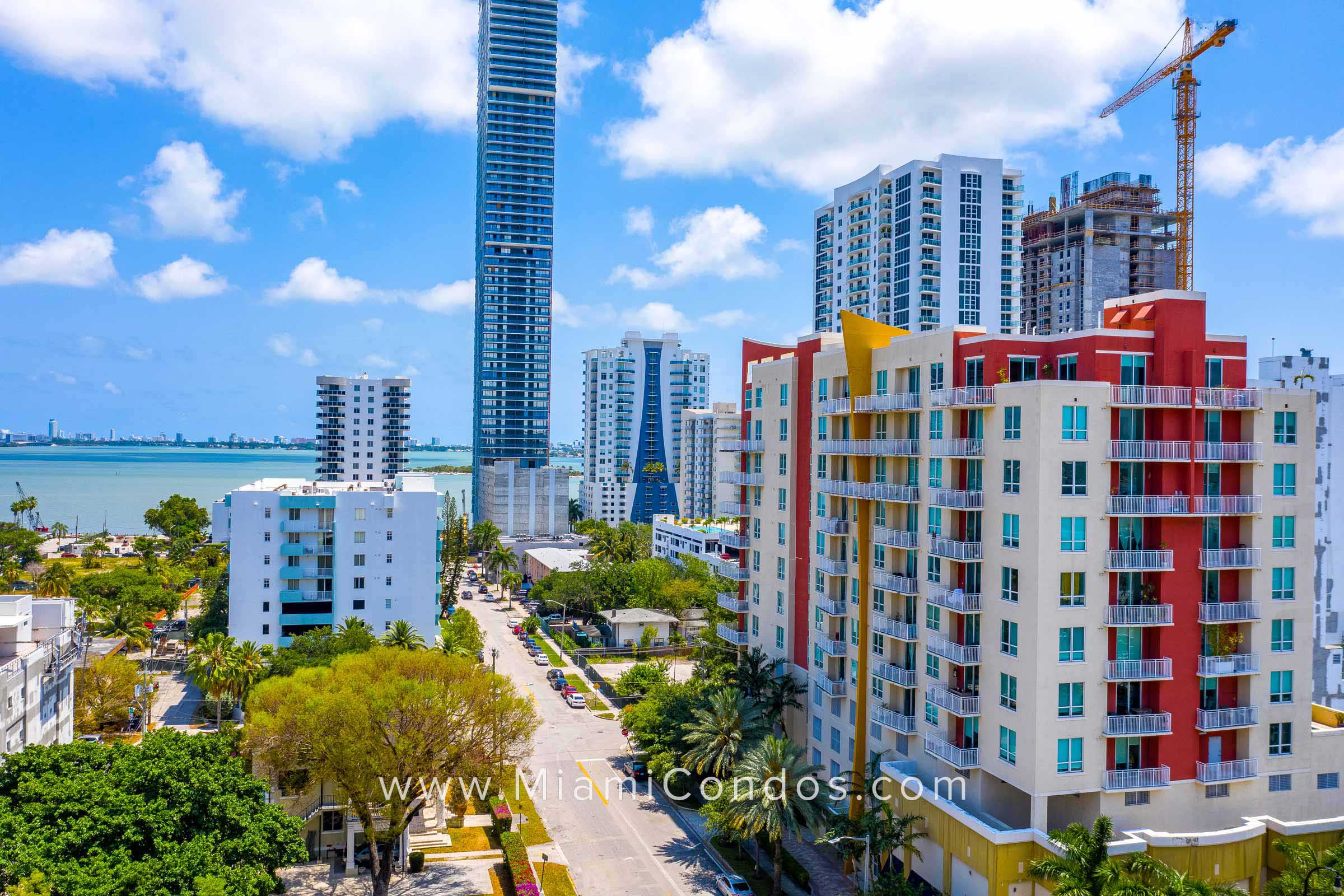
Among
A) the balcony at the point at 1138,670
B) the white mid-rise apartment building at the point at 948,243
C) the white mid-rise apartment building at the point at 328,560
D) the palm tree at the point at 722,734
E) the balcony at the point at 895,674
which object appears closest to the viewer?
the balcony at the point at 1138,670

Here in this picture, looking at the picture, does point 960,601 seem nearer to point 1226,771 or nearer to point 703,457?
point 1226,771

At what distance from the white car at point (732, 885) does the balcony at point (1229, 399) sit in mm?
27639

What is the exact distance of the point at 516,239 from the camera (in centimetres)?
17912

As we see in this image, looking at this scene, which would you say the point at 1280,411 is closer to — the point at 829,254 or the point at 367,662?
the point at 367,662

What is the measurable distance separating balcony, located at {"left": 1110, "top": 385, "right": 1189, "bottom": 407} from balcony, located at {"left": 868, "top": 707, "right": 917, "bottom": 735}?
16.9 metres

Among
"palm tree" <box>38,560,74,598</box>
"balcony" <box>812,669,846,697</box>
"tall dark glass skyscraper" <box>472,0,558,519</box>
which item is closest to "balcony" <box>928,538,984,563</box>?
"balcony" <box>812,669,846,697</box>

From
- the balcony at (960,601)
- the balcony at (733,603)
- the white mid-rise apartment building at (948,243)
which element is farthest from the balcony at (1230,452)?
the white mid-rise apartment building at (948,243)

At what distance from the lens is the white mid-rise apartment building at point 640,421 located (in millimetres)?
176375

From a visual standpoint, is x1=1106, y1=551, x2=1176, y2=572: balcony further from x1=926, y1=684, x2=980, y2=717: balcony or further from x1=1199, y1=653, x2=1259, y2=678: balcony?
x1=926, y1=684, x2=980, y2=717: balcony

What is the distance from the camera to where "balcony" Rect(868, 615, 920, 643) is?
42625mm

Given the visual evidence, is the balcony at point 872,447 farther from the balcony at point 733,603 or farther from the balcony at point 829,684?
the balcony at point 733,603

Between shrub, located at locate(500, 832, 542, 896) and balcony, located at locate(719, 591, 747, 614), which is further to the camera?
balcony, located at locate(719, 591, 747, 614)

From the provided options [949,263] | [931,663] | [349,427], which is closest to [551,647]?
[931,663]

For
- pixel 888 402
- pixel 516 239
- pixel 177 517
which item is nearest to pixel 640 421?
pixel 516 239
